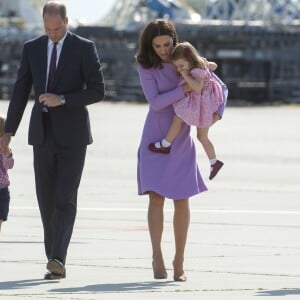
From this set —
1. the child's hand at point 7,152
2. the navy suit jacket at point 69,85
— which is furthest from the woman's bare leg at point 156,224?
the child's hand at point 7,152

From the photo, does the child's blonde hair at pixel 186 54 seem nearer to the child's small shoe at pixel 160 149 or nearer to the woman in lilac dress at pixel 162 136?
the woman in lilac dress at pixel 162 136

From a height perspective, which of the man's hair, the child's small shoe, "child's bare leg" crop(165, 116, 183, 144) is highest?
the man's hair

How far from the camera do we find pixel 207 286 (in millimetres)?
10227

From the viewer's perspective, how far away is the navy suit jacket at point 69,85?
10.8 metres

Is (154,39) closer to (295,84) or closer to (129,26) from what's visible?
(295,84)

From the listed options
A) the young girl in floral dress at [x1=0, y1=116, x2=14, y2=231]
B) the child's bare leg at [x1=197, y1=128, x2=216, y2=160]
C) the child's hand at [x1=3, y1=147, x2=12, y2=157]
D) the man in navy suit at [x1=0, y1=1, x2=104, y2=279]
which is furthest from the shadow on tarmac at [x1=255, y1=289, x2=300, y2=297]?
the young girl in floral dress at [x1=0, y1=116, x2=14, y2=231]

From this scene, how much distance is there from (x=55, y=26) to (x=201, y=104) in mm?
1185

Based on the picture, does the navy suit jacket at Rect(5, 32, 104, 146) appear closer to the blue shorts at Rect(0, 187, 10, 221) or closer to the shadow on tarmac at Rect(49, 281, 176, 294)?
the shadow on tarmac at Rect(49, 281, 176, 294)

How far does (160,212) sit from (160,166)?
36 cm

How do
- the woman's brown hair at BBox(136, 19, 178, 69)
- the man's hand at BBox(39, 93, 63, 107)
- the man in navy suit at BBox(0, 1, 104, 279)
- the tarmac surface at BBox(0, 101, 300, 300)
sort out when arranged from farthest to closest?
the man in navy suit at BBox(0, 1, 104, 279), the man's hand at BBox(39, 93, 63, 107), the woman's brown hair at BBox(136, 19, 178, 69), the tarmac surface at BBox(0, 101, 300, 300)

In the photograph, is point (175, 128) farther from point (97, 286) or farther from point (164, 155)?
point (97, 286)

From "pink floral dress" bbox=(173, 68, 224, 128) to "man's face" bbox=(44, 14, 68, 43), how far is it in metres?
0.95

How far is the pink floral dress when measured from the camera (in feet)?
34.6

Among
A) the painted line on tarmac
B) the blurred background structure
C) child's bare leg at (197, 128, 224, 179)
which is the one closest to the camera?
child's bare leg at (197, 128, 224, 179)
